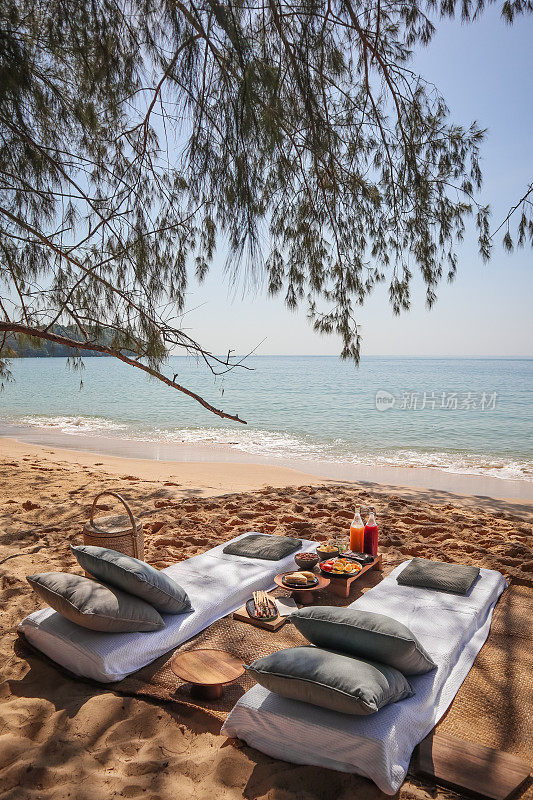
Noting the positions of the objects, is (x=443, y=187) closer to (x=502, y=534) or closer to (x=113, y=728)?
(x=502, y=534)

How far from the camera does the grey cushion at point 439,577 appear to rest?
2762 millimetres

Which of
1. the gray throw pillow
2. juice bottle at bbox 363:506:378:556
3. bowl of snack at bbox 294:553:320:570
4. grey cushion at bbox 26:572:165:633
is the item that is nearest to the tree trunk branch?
bowl of snack at bbox 294:553:320:570

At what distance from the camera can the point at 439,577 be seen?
9.31ft

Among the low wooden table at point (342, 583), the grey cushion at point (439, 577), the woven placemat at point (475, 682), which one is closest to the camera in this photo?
the woven placemat at point (475, 682)

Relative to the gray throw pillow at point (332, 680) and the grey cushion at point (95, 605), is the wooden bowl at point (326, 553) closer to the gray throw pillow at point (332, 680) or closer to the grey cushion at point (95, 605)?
the grey cushion at point (95, 605)

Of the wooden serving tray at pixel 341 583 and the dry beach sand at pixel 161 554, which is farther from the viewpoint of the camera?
the wooden serving tray at pixel 341 583

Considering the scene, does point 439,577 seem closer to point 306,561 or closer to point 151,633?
point 306,561

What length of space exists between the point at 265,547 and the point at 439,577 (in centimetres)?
101

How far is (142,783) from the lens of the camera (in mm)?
1618

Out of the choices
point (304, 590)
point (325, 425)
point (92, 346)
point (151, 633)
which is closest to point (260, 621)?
point (304, 590)

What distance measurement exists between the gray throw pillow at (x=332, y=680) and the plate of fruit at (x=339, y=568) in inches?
39.3

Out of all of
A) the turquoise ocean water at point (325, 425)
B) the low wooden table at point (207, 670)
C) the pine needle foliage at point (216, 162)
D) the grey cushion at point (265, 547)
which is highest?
the pine needle foliage at point (216, 162)

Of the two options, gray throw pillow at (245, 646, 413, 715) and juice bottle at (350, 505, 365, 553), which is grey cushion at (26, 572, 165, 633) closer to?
gray throw pillow at (245, 646, 413, 715)

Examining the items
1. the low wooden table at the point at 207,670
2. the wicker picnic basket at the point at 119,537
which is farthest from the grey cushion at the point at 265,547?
the low wooden table at the point at 207,670
